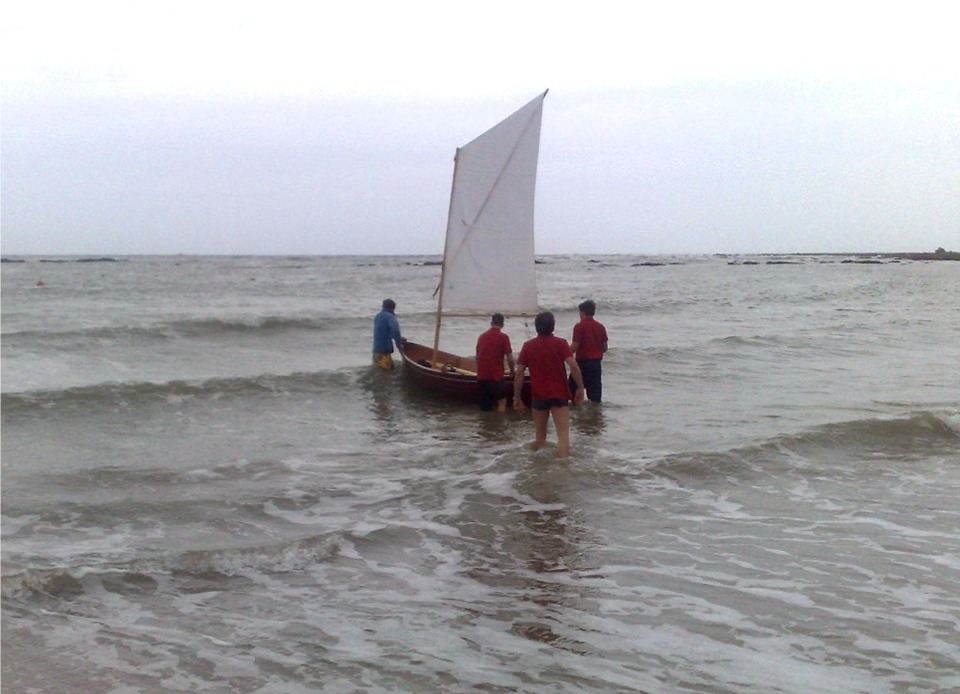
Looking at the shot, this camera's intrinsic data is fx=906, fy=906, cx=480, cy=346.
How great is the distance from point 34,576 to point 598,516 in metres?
4.45

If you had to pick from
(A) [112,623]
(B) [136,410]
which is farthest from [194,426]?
(A) [112,623]

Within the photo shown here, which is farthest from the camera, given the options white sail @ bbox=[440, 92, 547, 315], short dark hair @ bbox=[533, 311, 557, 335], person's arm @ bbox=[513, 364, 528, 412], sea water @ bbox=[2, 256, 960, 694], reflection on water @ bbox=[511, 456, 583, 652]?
white sail @ bbox=[440, 92, 547, 315]

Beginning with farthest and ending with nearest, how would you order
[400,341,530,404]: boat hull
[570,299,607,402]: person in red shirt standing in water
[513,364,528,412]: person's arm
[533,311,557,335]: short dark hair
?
[400,341,530,404]: boat hull → [570,299,607,402]: person in red shirt standing in water → [513,364,528,412]: person's arm → [533,311,557,335]: short dark hair

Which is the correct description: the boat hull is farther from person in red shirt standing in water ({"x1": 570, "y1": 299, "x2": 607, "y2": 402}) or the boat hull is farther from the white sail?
the white sail

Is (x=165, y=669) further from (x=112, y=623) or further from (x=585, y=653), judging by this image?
(x=585, y=653)

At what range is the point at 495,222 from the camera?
13531 mm

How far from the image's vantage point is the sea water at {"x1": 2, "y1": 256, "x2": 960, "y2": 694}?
5.04 m

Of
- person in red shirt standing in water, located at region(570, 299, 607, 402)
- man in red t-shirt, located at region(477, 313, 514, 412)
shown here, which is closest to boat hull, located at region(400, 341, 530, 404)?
man in red t-shirt, located at region(477, 313, 514, 412)

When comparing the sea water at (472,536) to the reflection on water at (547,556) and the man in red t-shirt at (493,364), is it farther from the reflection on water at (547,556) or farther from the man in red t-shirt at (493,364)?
the man in red t-shirt at (493,364)

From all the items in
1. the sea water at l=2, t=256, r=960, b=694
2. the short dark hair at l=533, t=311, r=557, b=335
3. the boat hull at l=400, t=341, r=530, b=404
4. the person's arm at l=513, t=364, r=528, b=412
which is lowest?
→ the sea water at l=2, t=256, r=960, b=694

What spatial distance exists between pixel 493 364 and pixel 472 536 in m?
5.55

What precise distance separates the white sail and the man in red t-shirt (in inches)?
38.9

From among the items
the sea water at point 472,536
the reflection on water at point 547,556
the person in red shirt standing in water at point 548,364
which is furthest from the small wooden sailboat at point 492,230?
the reflection on water at point 547,556

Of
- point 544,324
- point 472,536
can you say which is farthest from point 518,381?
point 472,536
